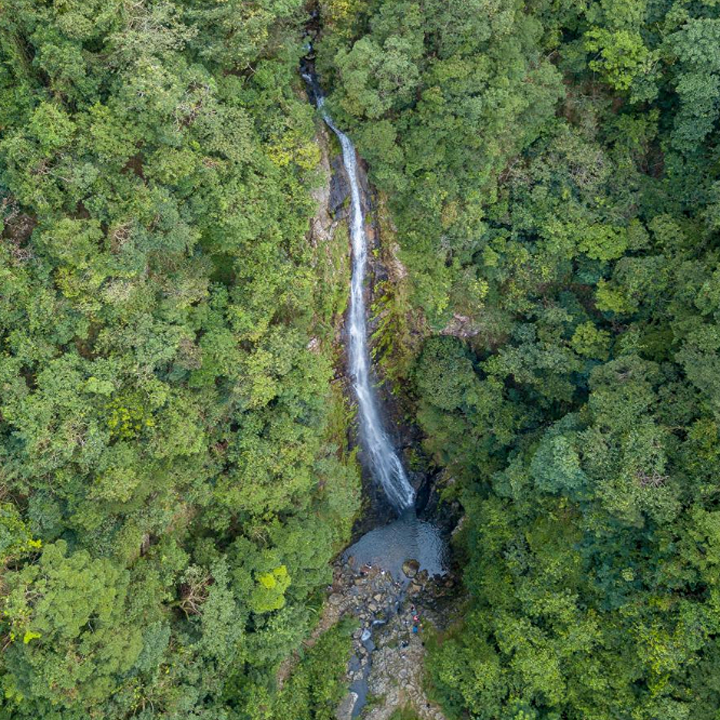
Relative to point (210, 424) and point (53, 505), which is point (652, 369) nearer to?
point (210, 424)

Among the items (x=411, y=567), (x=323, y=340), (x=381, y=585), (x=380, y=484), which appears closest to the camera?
(x=323, y=340)

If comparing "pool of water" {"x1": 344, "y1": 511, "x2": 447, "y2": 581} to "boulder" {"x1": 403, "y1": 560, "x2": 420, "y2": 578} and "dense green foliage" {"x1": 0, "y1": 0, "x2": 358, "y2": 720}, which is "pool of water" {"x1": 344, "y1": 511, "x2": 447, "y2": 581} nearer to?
"boulder" {"x1": 403, "y1": 560, "x2": 420, "y2": 578}

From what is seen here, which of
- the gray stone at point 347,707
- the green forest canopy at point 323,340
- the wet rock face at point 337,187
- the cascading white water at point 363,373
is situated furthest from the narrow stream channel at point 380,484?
the green forest canopy at point 323,340

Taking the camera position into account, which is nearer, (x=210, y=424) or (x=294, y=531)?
(x=210, y=424)

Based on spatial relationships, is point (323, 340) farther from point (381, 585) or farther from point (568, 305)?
point (381, 585)

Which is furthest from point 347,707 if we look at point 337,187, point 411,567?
point 337,187

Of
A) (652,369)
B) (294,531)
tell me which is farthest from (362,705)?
(652,369)
